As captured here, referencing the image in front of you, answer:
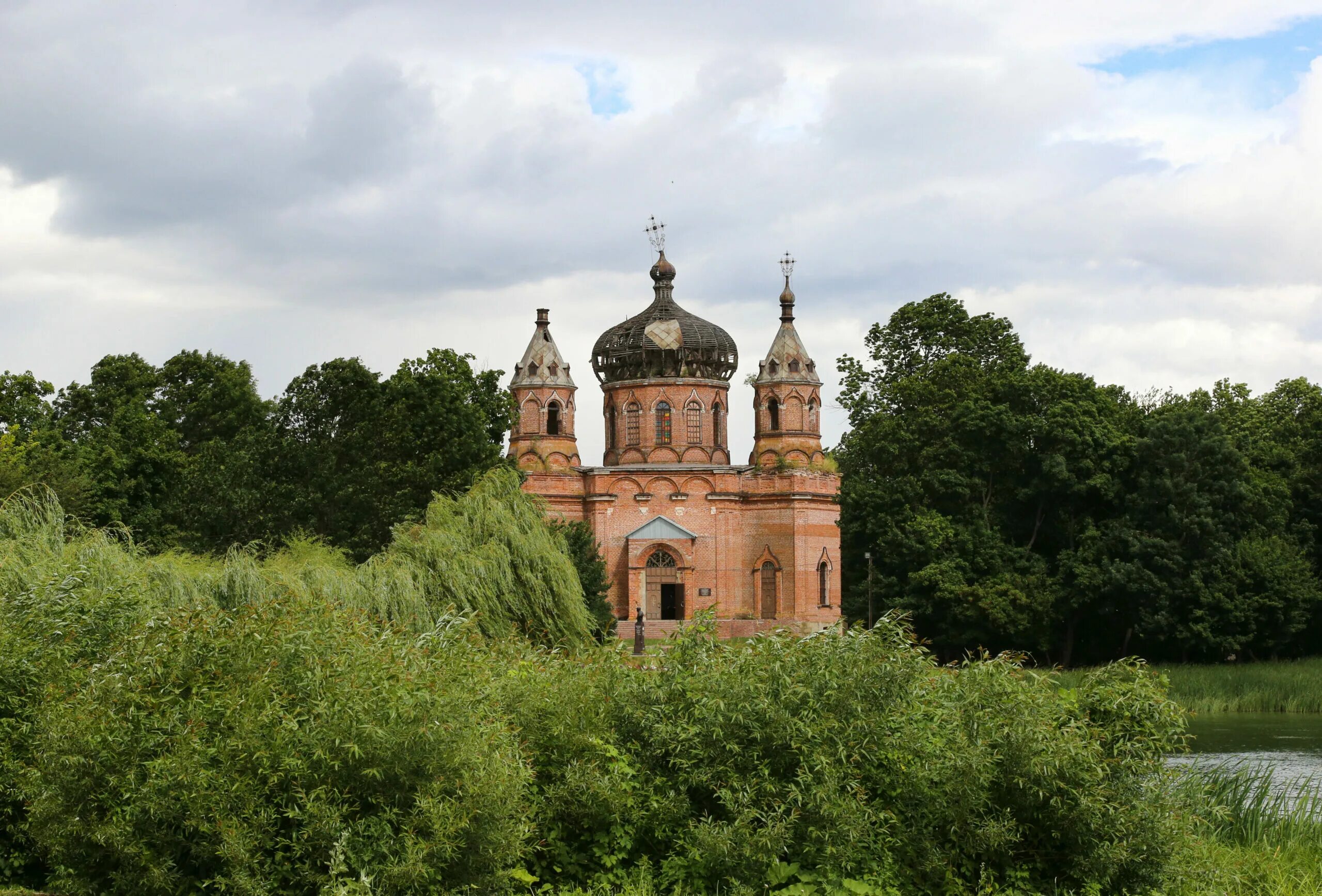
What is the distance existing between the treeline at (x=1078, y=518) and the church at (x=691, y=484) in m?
2.27

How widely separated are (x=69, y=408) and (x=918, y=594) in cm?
2652

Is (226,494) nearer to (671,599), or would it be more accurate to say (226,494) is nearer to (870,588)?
(671,599)

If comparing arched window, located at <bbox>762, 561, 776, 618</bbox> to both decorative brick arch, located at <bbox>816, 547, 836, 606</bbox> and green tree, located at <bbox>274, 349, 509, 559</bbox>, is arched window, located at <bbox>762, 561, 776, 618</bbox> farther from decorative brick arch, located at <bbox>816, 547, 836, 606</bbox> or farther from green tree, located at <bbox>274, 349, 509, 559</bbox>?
green tree, located at <bbox>274, 349, 509, 559</bbox>

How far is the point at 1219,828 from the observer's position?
1477 cm

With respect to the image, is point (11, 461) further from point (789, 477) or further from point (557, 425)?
point (789, 477)

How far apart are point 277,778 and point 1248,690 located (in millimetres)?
26862

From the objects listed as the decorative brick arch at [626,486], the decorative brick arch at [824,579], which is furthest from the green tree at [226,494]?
the decorative brick arch at [824,579]

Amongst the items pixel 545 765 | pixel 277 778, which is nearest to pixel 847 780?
pixel 545 765

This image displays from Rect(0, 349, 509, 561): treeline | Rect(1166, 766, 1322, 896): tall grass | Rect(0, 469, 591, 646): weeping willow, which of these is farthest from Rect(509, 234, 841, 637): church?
Rect(1166, 766, 1322, 896): tall grass

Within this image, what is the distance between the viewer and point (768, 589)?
4441 cm

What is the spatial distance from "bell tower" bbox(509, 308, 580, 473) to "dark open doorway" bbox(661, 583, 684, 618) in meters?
4.44

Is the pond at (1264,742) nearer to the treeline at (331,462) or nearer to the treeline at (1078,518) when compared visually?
the treeline at (1078,518)

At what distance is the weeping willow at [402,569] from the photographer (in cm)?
1762

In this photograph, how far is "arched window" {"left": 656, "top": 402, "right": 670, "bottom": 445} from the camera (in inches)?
1777
